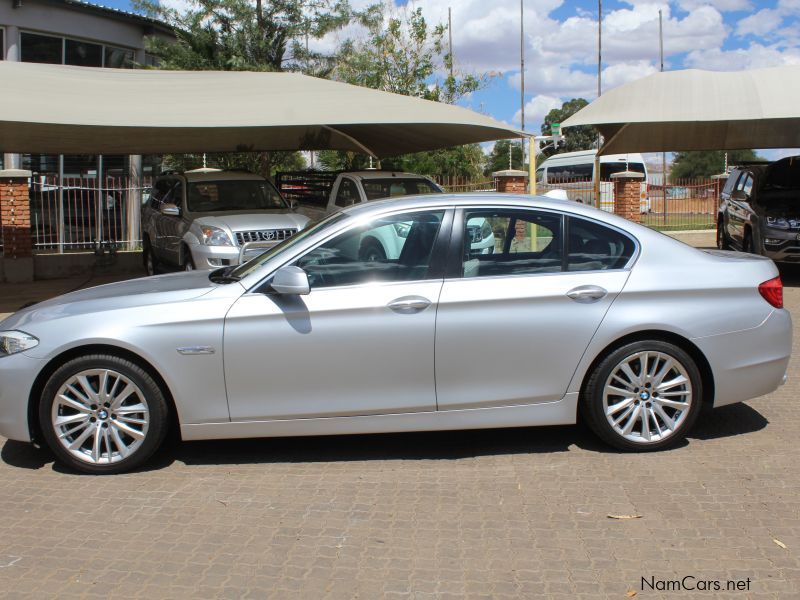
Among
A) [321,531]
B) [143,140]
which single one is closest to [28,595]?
[321,531]

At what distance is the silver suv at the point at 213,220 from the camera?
1105cm

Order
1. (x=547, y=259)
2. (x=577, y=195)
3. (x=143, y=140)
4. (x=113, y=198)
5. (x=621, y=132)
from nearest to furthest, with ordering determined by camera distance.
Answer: (x=547, y=259) < (x=143, y=140) < (x=621, y=132) < (x=113, y=198) < (x=577, y=195)

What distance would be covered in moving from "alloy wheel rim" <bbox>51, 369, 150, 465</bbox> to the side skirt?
0.30m

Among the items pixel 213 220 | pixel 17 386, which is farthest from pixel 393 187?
pixel 17 386

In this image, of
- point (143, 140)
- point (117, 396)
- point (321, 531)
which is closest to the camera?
point (321, 531)

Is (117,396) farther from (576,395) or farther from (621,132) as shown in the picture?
(621,132)

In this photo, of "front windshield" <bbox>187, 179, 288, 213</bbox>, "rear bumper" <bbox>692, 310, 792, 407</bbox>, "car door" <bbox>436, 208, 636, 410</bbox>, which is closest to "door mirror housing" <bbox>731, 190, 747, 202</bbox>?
"front windshield" <bbox>187, 179, 288, 213</bbox>

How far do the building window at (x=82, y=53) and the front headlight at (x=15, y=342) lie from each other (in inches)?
652

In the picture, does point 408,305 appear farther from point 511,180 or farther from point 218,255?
point 511,180

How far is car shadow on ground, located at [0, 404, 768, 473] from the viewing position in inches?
209

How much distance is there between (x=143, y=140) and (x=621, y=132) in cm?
893

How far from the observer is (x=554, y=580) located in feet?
12.0

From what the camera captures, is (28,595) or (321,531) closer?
(28,595)

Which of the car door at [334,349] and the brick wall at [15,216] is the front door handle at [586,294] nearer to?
the car door at [334,349]
